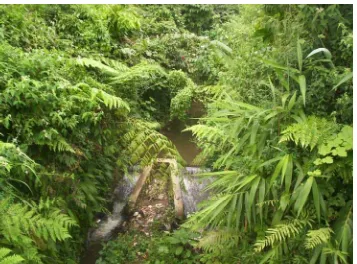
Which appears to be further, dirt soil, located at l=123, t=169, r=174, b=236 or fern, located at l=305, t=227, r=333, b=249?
dirt soil, located at l=123, t=169, r=174, b=236

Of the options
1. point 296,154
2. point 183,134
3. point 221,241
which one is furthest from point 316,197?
point 183,134

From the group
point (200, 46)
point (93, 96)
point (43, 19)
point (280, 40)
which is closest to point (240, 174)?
point (280, 40)

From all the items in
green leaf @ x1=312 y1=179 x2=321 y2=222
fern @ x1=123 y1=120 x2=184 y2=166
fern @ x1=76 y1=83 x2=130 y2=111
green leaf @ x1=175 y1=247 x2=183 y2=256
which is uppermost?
fern @ x1=76 y1=83 x2=130 y2=111

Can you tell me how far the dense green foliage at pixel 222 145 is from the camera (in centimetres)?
239

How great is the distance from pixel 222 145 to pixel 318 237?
1590 mm

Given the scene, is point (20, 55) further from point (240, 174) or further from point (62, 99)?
point (240, 174)

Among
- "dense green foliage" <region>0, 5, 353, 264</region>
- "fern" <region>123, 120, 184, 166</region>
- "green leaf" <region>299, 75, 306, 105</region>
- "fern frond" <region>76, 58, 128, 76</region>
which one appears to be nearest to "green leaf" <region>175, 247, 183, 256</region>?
"dense green foliage" <region>0, 5, 353, 264</region>

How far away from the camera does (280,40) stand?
2996 millimetres

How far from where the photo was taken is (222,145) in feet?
12.0

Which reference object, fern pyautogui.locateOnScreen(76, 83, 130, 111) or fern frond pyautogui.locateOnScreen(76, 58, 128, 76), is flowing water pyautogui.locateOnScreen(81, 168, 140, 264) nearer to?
fern pyautogui.locateOnScreen(76, 83, 130, 111)

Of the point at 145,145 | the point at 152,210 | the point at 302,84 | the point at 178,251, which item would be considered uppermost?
the point at 302,84

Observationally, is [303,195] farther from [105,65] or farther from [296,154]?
[105,65]

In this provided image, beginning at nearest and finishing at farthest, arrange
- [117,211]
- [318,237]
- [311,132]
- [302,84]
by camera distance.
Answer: [318,237] → [311,132] → [302,84] → [117,211]

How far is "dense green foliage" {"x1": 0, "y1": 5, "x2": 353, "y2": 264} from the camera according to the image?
239 centimetres
